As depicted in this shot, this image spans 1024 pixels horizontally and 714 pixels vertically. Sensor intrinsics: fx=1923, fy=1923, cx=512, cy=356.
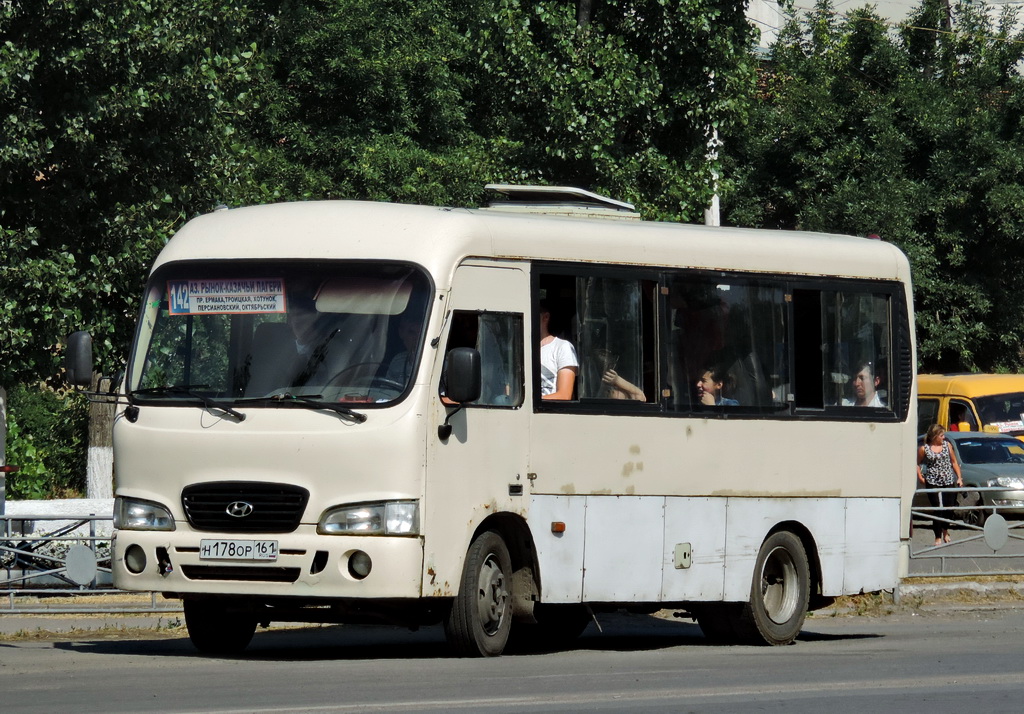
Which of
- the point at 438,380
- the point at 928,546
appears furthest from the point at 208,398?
the point at 928,546

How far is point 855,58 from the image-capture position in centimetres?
4222

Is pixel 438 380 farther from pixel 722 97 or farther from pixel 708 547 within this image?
pixel 722 97

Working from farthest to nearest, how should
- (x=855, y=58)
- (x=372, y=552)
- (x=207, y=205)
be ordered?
(x=855, y=58)
(x=207, y=205)
(x=372, y=552)

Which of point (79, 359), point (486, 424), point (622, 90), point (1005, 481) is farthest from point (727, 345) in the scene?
point (1005, 481)

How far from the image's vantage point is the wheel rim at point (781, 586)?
14047 millimetres

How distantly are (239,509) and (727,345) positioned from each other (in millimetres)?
4024

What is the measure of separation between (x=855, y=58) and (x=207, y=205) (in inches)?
951

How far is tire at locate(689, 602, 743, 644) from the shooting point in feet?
Answer: 45.6

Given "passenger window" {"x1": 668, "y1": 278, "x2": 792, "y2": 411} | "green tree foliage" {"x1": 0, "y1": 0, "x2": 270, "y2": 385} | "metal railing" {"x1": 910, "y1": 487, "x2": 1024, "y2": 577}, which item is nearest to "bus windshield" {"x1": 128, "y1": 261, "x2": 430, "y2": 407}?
"passenger window" {"x1": 668, "y1": 278, "x2": 792, "y2": 411}

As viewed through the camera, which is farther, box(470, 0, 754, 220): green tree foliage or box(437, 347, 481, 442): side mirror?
box(470, 0, 754, 220): green tree foliage

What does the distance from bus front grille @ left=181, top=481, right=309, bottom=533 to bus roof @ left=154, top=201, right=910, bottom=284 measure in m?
1.51

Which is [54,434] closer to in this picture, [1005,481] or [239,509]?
[1005,481]

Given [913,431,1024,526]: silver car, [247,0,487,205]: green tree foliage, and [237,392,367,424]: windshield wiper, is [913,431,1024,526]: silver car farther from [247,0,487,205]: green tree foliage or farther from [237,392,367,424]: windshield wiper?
[237,392,367,424]: windshield wiper

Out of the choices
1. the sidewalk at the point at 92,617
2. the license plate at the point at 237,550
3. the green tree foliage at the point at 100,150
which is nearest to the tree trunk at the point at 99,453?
the green tree foliage at the point at 100,150
